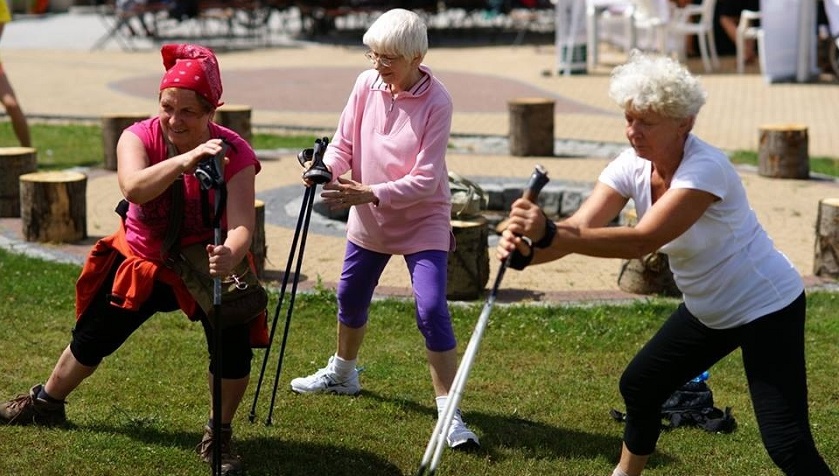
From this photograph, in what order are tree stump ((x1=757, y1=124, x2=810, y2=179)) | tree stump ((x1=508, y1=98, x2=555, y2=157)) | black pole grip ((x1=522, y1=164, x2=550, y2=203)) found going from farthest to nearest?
tree stump ((x1=508, y1=98, x2=555, y2=157)), tree stump ((x1=757, y1=124, x2=810, y2=179)), black pole grip ((x1=522, y1=164, x2=550, y2=203))

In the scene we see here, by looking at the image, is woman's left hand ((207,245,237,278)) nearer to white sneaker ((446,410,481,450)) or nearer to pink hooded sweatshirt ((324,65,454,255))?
pink hooded sweatshirt ((324,65,454,255))

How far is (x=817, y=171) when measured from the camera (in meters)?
12.4

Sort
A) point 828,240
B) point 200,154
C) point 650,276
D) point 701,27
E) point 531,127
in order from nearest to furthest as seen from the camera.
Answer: point 200,154, point 650,276, point 828,240, point 531,127, point 701,27

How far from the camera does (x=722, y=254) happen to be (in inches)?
166

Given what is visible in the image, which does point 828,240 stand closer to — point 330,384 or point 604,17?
point 330,384

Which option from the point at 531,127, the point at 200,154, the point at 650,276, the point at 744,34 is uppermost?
the point at 200,154

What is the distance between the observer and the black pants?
4195mm

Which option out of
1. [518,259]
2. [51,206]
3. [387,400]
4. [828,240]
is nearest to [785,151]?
[828,240]

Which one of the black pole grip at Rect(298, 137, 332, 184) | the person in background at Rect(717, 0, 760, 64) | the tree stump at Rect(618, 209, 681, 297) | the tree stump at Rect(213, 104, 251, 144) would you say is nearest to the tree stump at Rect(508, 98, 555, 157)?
the tree stump at Rect(213, 104, 251, 144)

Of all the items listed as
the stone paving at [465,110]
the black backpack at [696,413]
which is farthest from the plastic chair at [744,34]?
the black backpack at [696,413]

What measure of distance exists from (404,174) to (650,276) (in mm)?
3067

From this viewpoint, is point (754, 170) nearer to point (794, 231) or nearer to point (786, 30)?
point (794, 231)

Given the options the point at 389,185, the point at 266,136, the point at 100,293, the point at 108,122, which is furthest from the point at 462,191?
the point at 266,136

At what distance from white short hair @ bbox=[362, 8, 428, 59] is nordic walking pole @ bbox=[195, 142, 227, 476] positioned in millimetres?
956
